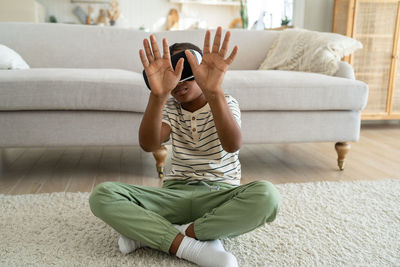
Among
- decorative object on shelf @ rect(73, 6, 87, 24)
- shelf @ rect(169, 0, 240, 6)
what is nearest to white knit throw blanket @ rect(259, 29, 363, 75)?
shelf @ rect(169, 0, 240, 6)

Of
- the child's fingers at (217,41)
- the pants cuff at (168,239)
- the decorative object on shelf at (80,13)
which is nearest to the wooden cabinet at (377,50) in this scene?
the child's fingers at (217,41)

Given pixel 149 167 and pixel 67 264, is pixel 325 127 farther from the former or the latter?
pixel 67 264

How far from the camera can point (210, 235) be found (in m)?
0.97

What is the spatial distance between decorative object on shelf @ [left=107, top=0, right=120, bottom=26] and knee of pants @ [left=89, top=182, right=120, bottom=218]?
4.07m

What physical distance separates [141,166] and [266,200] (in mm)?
1101

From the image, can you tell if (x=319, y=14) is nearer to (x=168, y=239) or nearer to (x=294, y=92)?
(x=294, y=92)

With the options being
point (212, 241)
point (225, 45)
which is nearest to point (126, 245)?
point (212, 241)

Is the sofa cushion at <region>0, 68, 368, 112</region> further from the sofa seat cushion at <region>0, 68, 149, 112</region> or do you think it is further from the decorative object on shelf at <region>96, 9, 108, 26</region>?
the decorative object on shelf at <region>96, 9, 108, 26</region>

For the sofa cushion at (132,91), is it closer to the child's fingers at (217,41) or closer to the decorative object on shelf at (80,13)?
the child's fingers at (217,41)

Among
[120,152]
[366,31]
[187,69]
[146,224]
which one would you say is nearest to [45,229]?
[146,224]

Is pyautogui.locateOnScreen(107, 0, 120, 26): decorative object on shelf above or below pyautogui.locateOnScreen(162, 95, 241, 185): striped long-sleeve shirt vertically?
above

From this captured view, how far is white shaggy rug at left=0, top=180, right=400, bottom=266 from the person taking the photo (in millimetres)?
978

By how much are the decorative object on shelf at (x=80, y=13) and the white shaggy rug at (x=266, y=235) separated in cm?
372

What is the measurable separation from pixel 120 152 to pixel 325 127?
3.92 ft
